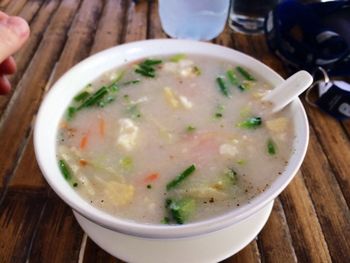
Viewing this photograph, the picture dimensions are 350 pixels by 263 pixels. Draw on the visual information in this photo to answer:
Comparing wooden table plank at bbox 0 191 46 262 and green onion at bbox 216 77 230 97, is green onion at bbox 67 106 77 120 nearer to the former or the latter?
wooden table plank at bbox 0 191 46 262

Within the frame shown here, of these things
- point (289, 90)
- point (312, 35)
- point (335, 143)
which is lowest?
point (335, 143)

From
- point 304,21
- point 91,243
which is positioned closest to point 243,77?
point 304,21

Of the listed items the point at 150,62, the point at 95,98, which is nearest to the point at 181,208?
the point at 95,98

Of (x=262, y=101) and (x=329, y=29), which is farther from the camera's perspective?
(x=329, y=29)

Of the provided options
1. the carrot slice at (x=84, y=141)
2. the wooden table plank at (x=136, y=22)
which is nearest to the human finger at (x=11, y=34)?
the carrot slice at (x=84, y=141)

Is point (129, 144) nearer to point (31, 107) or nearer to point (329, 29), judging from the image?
point (31, 107)

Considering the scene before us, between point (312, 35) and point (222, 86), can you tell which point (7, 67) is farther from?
point (312, 35)

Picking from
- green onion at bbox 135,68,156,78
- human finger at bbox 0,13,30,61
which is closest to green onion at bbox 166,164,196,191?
green onion at bbox 135,68,156,78
